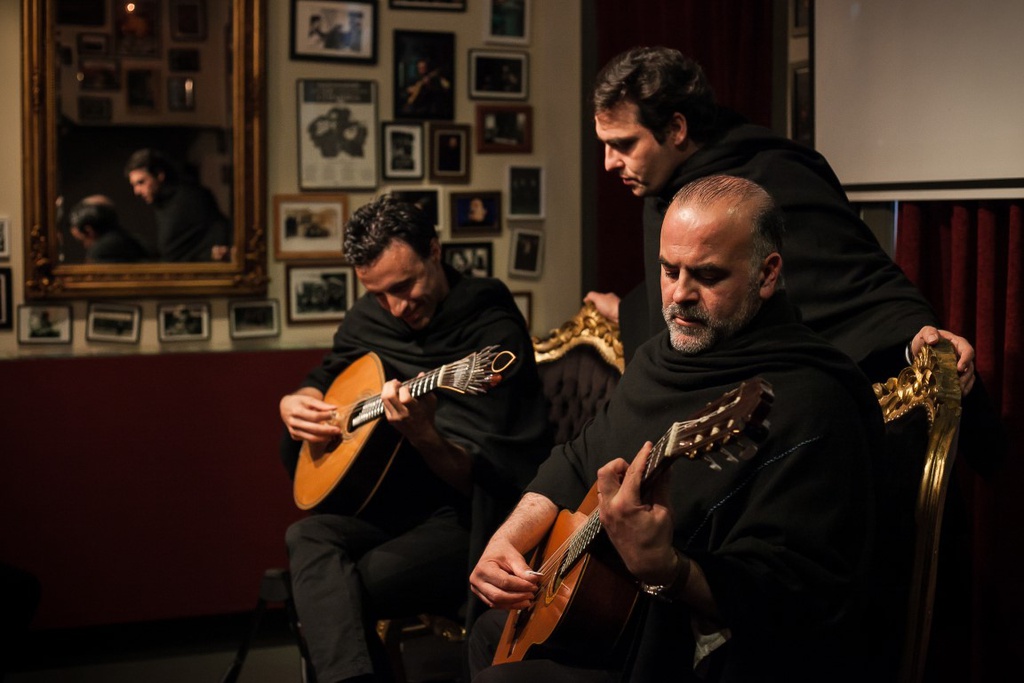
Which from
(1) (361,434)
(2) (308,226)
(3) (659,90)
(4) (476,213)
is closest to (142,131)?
(2) (308,226)

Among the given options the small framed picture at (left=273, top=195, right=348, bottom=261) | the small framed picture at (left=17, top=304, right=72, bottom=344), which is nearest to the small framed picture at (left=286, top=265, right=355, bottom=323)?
the small framed picture at (left=273, top=195, right=348, bottom=261)

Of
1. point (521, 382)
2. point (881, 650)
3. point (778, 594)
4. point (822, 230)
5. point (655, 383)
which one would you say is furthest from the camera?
point (521, 382)

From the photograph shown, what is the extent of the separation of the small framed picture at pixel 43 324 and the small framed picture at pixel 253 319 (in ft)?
1.93

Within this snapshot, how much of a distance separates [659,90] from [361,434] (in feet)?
3.95

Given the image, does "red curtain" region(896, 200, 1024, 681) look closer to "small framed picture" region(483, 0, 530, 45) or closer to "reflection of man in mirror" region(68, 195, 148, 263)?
"small framed picture" region(483, 0, 530, 45)

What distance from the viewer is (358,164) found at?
4.52m

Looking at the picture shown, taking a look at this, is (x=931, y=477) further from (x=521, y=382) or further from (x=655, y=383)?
(x=521, y=382)

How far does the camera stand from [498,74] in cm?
464

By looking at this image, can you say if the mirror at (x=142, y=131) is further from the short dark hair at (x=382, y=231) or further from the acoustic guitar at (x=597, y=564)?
the acoustic guitar at (x=597, y=564)

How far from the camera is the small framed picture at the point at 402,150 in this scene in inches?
179

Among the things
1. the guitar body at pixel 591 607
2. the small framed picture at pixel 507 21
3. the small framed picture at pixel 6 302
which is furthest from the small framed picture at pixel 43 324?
the guitar body at pixel 591 607

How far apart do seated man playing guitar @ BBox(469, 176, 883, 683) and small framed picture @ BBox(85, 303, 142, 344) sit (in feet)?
8.02

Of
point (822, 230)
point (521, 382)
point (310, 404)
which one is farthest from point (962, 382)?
point (310, 404)

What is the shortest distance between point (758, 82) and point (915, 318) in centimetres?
231
